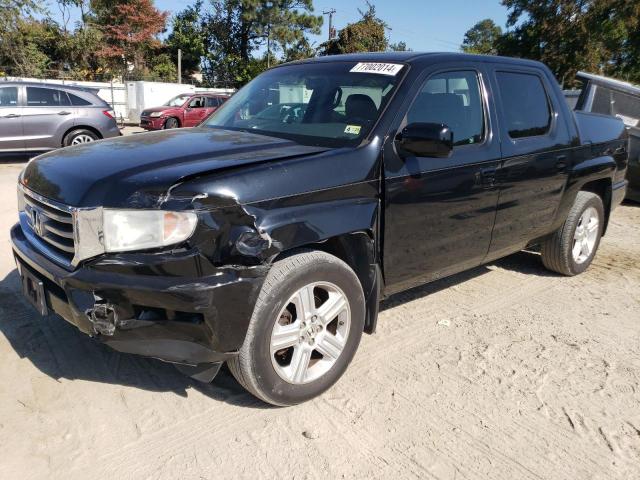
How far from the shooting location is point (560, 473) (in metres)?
2.44

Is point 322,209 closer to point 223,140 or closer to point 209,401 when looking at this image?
point 223,140

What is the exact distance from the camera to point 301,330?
2820 millimetres

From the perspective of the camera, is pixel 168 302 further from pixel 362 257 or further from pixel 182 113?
pixel 182 113

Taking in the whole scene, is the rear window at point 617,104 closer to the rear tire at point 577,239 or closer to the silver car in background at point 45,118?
the rear tire at point 577,239

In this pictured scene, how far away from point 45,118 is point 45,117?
20mm

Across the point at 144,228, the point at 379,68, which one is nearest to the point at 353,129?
the point at 379,68

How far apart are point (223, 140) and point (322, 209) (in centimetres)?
83

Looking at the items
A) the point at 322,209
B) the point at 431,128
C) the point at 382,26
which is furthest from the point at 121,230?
the point at 382,26

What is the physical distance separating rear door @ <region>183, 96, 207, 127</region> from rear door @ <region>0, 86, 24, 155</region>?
8.99m

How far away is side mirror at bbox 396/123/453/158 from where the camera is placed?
298 cm

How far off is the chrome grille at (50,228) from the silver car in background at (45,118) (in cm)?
844

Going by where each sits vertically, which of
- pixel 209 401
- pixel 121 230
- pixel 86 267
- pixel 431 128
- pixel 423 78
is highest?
pixel 423 78

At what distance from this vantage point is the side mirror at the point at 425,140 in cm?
298

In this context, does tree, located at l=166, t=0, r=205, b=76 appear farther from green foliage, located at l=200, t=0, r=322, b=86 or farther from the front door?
the front door
